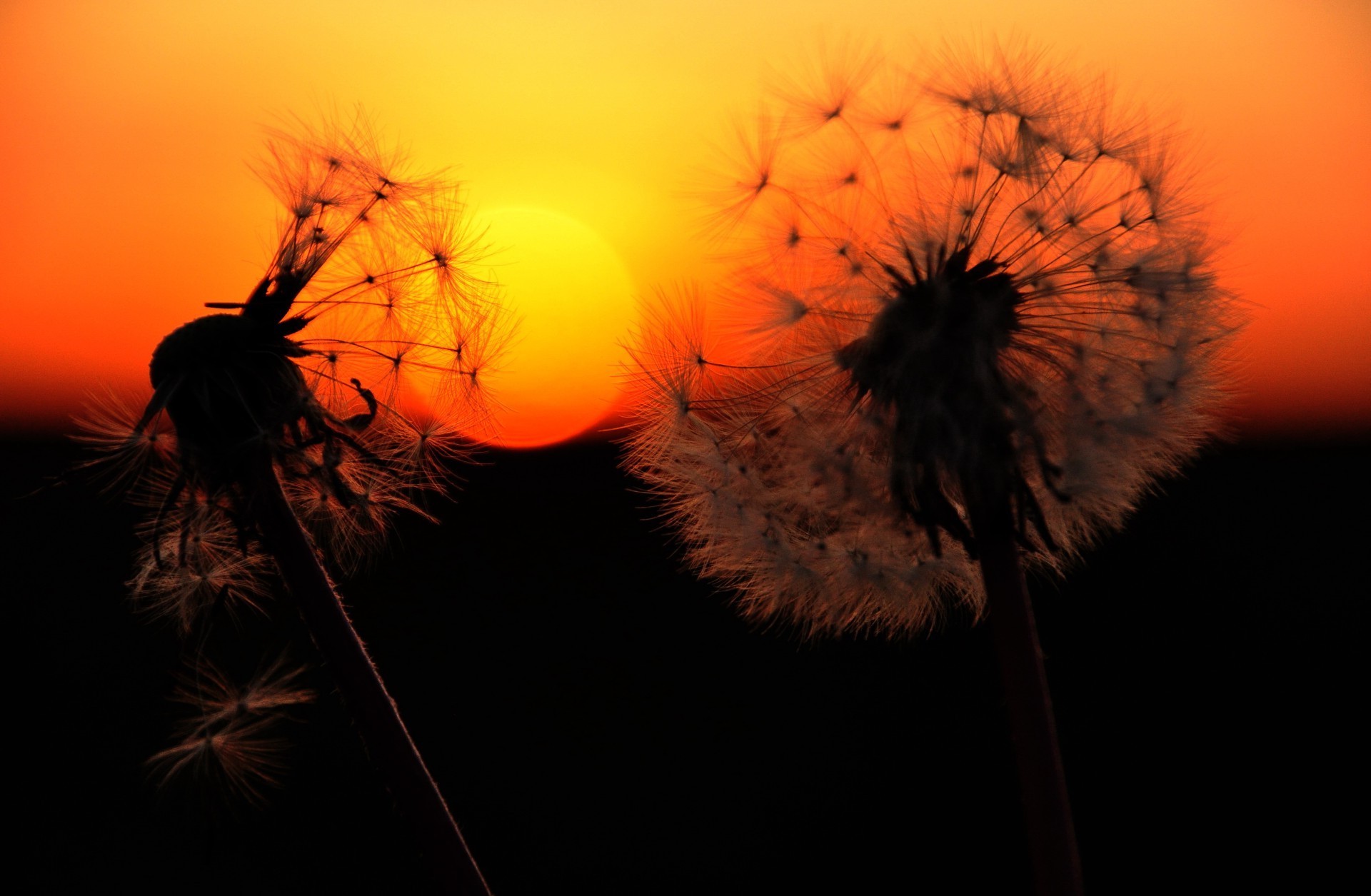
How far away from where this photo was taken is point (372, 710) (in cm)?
152

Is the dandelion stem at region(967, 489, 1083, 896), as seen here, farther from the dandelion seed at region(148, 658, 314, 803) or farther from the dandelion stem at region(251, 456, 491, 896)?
the dandelion seed at region(148, 658, 314, 803)

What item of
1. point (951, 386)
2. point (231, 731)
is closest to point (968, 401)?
point (951, 386)

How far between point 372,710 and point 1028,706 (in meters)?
1.12

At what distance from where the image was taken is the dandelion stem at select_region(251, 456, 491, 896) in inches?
59.2

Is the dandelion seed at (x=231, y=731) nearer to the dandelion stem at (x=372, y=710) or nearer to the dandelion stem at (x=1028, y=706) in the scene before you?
the dandelion stem at (x=372, y=710)

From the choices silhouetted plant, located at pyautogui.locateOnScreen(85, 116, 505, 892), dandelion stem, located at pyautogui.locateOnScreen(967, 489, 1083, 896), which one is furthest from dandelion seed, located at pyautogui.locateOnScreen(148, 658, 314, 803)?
dandelion stem, located at pyautogui.locateOnScreen(967, 489, 1083, 896)

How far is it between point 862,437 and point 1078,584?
12.3 feet

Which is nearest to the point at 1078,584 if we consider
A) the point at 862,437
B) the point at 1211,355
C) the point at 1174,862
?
the point at 1174,862

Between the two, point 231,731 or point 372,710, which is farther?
point 231,731

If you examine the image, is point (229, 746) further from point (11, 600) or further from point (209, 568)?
point (11, 600)

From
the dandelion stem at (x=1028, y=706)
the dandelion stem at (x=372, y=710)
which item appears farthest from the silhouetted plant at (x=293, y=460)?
the dandelion stem at (x=1028, y=706)

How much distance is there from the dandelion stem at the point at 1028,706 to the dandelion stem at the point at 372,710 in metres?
0.95

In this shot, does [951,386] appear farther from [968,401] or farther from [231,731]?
[231,731]

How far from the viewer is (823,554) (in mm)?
2277
